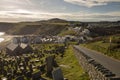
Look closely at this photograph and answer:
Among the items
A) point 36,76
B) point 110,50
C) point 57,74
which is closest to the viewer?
point 57,74

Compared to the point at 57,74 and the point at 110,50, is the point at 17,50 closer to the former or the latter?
the point at 110,50

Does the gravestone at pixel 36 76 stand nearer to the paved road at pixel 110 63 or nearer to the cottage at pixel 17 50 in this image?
the paved road at pixel 110 63

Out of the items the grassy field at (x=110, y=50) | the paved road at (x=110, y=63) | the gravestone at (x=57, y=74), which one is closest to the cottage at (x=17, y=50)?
the grassy field at (x=110, y=50)

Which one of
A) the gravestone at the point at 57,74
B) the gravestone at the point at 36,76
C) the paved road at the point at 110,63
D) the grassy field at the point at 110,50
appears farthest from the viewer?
the grassy field at the point at 110,50

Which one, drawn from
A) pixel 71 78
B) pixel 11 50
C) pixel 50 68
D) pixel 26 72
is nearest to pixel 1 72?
pixel 26 72

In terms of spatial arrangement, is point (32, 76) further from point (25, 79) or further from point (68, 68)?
point (68, 68)

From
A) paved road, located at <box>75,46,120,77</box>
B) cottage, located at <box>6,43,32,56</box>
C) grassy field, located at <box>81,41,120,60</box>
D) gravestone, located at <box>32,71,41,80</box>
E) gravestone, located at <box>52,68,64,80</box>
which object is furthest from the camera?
cottage, located at <box>6,43,32,56</box>

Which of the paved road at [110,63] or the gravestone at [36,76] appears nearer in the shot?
the paved road at [110,63]

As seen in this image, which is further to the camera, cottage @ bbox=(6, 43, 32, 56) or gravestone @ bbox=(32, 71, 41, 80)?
cottage @ bbox=(6, 43, 32, 56)

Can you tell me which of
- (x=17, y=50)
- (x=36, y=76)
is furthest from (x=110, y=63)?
(x=17, y=50)

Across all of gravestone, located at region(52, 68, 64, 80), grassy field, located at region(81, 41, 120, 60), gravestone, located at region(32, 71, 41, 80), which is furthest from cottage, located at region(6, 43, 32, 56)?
gravestone, located at region(52, 68, 64, 80)

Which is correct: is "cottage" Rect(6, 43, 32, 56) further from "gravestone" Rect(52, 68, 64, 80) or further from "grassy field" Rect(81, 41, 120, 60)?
"gravestone" Rect(52, 68, 64, 80)

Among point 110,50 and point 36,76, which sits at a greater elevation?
point 110,50
